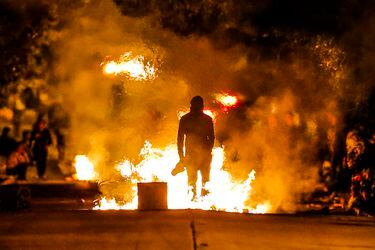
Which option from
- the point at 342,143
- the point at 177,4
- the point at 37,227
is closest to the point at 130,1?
the point at 177,4

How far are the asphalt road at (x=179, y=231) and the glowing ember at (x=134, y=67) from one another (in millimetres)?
4582

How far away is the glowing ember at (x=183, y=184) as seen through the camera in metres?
14.4

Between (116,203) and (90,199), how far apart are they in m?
2.16

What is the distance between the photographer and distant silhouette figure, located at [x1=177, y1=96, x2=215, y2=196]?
13922mm

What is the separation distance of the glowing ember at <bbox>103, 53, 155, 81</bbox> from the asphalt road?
458cm

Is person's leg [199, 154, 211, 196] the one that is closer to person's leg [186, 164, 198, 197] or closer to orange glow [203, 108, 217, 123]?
person's leg [186, 164, 198, 197]

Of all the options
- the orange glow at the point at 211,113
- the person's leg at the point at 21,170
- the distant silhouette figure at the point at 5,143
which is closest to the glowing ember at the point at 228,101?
the orange glow at the point at 211,113

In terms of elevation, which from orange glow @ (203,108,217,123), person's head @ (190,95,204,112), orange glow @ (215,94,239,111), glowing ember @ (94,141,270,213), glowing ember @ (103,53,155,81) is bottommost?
glowing ember @ (94,141,270,213)

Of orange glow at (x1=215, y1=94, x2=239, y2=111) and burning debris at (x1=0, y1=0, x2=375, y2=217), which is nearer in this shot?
burning debris at (x1=0, y1=0, x2=375, y2=217)

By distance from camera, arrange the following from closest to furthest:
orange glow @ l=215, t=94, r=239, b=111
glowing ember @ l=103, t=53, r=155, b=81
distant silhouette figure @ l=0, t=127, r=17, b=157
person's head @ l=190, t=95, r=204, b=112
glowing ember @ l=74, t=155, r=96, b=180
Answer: person's head @ l=190, t=95, r=204, b=112 < glowing ember @ l=103, t=53, r=155, b=81 < orange glow @ l=215, t=94, r=239, b=111 < glowing ember @ l=74, t=155, r=96, b=180 < distant silhouette figure @ l=0, t=127, r=17, b=157

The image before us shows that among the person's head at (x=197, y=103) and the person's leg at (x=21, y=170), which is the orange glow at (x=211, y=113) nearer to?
the person's head at (x=197, y=103)

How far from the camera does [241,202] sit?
15109 millimetres

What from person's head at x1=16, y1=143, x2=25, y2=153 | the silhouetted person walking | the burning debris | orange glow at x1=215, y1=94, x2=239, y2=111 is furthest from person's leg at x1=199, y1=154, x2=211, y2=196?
the silhouetted person walking

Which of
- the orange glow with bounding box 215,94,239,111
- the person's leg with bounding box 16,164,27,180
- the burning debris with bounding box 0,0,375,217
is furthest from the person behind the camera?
the person's leg with bounding box 16,164,27,180
